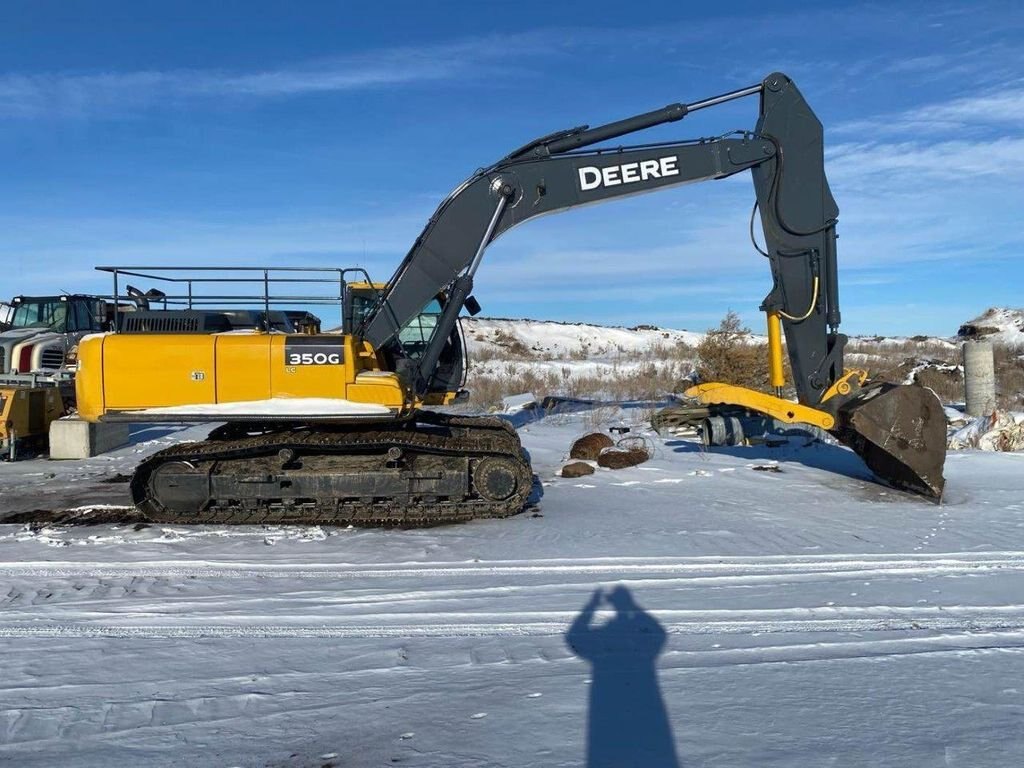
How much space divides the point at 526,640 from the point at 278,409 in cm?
425

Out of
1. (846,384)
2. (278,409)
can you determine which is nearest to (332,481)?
(278,409)

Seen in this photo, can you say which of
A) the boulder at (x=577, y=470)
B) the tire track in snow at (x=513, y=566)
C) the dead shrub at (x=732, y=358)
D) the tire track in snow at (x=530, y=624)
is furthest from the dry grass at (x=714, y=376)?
the tire track in snow at (x=530, y=624)

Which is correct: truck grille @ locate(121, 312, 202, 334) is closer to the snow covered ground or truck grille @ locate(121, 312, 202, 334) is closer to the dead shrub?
the snow covered ground

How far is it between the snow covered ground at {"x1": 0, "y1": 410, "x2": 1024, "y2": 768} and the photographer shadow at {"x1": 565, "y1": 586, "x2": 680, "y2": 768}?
0.7 inches

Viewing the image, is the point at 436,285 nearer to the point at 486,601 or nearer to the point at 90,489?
the point at 486,601

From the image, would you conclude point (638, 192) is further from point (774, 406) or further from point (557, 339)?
point (557, 339)

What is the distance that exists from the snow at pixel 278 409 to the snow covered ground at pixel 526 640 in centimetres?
116

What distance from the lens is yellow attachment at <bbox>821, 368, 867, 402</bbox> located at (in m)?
8.65

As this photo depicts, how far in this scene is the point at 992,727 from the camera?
3477mm

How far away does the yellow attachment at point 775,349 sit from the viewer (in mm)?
8828

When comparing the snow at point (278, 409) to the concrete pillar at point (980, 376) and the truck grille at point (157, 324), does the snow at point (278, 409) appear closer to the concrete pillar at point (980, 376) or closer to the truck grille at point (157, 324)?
the truck grille at point (157, 324)

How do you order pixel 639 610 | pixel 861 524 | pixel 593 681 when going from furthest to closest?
pixel 861 524
pixel 639 610
pixel 593 681

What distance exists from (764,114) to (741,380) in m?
10.3

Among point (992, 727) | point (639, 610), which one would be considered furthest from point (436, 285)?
point (992, 727)
